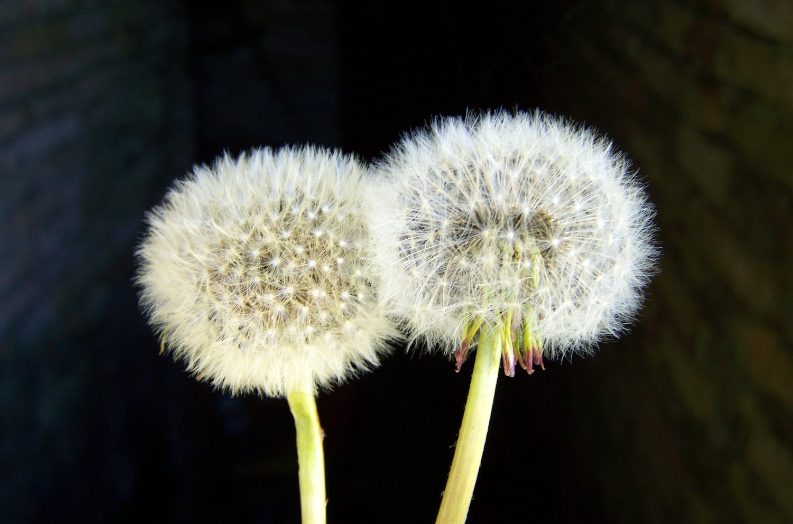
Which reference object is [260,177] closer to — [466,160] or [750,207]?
[466,160]

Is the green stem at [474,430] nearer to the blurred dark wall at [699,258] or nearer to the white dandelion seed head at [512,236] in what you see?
the white dandelion seed head at [512,236]

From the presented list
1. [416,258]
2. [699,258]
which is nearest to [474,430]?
[416,258]

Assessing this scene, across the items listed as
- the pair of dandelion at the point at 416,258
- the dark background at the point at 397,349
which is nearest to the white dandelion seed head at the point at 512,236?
the pair of dandelion at the point at 416,258

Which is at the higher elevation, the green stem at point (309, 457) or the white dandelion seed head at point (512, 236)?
the white dandelion seed head at point (512, 236)

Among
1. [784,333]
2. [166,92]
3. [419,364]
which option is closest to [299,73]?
[166,92]

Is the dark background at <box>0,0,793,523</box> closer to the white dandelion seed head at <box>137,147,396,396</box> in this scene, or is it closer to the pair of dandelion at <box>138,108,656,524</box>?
the pair of dandelion at <box>138,108,656,524</box>

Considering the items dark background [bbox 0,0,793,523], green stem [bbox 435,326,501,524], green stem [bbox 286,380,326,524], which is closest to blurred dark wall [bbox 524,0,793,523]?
dark background [bbox 0,0,793,523]
